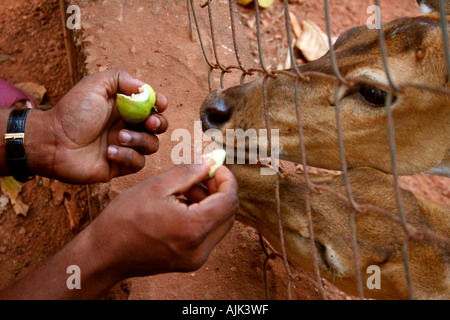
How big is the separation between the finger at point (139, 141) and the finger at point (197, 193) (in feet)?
1.68

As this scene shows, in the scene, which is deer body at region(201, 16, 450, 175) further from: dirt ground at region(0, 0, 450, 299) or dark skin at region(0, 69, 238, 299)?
dirt ground at region(0, 0, 450, 299)

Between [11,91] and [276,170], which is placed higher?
[11,91]

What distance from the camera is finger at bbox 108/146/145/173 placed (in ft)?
7.24

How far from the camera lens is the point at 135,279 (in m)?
2.37

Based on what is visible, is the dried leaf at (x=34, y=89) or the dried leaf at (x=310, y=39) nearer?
the dried leaf at (x=34, y=89)

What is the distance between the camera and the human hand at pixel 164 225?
61.1 inches

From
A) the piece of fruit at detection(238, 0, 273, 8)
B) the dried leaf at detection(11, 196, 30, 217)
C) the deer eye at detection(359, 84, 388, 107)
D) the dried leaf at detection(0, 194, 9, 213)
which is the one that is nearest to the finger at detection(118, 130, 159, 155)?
the deer eye at detection(359, 84, 388, 107)

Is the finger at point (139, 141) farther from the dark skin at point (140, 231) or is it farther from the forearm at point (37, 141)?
the forearm at point (37, 141)

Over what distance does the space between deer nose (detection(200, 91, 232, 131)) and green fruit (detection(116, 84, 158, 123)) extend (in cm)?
31

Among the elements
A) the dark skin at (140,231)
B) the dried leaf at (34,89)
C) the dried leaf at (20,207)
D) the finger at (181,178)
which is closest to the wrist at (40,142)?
the dark skin at (140,231)

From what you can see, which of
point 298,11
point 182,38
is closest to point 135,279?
point 182,38

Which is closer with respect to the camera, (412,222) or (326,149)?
(412,222)
